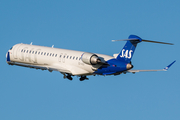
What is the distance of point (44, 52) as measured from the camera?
61.5m

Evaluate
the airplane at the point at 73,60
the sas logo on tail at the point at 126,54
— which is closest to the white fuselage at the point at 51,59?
the airplane at the point at 73,60

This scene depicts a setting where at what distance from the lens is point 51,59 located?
60.2 m

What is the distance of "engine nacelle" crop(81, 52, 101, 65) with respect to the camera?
179 feet

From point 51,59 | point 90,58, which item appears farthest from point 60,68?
point 90,58

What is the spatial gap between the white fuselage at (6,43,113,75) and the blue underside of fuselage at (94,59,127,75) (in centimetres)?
60

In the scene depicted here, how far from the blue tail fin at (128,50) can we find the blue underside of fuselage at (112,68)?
A: 655mm

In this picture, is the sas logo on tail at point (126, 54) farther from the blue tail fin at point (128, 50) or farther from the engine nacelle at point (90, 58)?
the engine nacelle at point (90, 58)

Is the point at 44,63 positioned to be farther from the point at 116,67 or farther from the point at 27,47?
the point at 116,67

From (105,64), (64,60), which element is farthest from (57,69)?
(105,64)

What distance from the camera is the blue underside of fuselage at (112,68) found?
5450 cm

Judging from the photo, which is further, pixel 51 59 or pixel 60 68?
pixel 51 59

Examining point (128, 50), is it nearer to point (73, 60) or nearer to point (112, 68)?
point (112, 68)

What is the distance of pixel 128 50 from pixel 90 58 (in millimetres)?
4490

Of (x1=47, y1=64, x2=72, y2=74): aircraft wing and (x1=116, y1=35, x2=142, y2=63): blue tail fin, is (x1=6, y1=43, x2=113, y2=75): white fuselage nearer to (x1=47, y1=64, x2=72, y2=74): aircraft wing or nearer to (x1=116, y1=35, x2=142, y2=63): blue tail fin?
(x1=47, y1=64, x2=72, y2=74): aircraft wing
